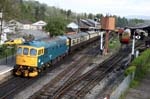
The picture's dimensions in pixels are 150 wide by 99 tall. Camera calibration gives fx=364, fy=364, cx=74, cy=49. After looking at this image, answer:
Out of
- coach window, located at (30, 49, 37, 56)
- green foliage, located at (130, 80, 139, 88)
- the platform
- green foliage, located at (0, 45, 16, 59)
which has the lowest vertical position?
green foliage, located at (130, 80, 139, 88)

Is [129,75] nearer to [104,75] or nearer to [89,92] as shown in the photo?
[89,92]

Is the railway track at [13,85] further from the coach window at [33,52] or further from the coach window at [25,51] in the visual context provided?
the coach window at [25,51]

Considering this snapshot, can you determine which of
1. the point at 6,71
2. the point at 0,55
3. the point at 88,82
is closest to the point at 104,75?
the point at 88,82

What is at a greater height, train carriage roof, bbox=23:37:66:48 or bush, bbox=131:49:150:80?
train carriage roof, bbox=23:37:66:48

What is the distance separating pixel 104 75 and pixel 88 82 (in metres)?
3.69

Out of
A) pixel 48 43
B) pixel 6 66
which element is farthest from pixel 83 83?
pixel 6 66

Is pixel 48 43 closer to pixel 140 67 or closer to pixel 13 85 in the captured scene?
pixel 13 85

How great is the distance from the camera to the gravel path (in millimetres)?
23766

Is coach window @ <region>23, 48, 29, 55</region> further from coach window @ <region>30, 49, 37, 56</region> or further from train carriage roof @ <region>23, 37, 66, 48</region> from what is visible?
train carriage roof @ <region>23, 37, 66, 48</region>

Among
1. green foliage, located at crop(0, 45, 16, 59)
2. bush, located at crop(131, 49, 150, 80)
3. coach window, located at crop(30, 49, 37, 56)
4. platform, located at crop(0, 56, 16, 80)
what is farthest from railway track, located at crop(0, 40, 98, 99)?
bush, located at crop(131, 49, 150, 80)

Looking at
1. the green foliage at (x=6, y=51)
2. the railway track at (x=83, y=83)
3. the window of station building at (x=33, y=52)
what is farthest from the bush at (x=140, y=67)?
the green foliage at (x=6, y=51)

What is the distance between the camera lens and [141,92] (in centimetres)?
2508

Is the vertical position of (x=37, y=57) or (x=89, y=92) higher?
(x=37, y=57)

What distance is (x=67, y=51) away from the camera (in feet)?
141
